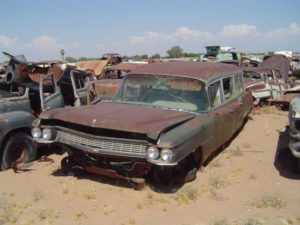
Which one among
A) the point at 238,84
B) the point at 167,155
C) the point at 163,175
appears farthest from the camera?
the point at 238,84

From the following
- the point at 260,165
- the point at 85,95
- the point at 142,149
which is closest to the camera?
the point at 142,149

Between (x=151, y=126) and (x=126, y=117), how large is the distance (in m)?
0.48

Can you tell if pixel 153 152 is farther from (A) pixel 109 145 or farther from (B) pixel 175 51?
(B) pixel 175 51

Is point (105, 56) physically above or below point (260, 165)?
above

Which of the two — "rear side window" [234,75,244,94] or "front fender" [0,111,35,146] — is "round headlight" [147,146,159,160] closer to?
"front fender" [0,111,35,146]

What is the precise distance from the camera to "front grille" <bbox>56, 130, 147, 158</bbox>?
499 cm

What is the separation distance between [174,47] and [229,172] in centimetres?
6980

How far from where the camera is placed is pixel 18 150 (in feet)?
22.4

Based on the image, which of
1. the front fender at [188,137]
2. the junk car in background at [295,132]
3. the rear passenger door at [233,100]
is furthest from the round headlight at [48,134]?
the junk car in background at [295,132]

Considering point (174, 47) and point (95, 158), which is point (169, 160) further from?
point (174, 47)

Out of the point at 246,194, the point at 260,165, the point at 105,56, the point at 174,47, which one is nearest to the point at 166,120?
the point at 246,194

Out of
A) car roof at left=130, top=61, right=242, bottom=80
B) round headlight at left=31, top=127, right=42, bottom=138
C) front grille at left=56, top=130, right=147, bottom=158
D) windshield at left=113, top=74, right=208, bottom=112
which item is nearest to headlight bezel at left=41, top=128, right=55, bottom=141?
round headlight at left=31, top=127, right=42, bottom=138

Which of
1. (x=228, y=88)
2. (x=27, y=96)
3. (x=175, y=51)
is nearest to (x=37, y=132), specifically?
(x=27, y=96)

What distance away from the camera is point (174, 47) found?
2945 inches
